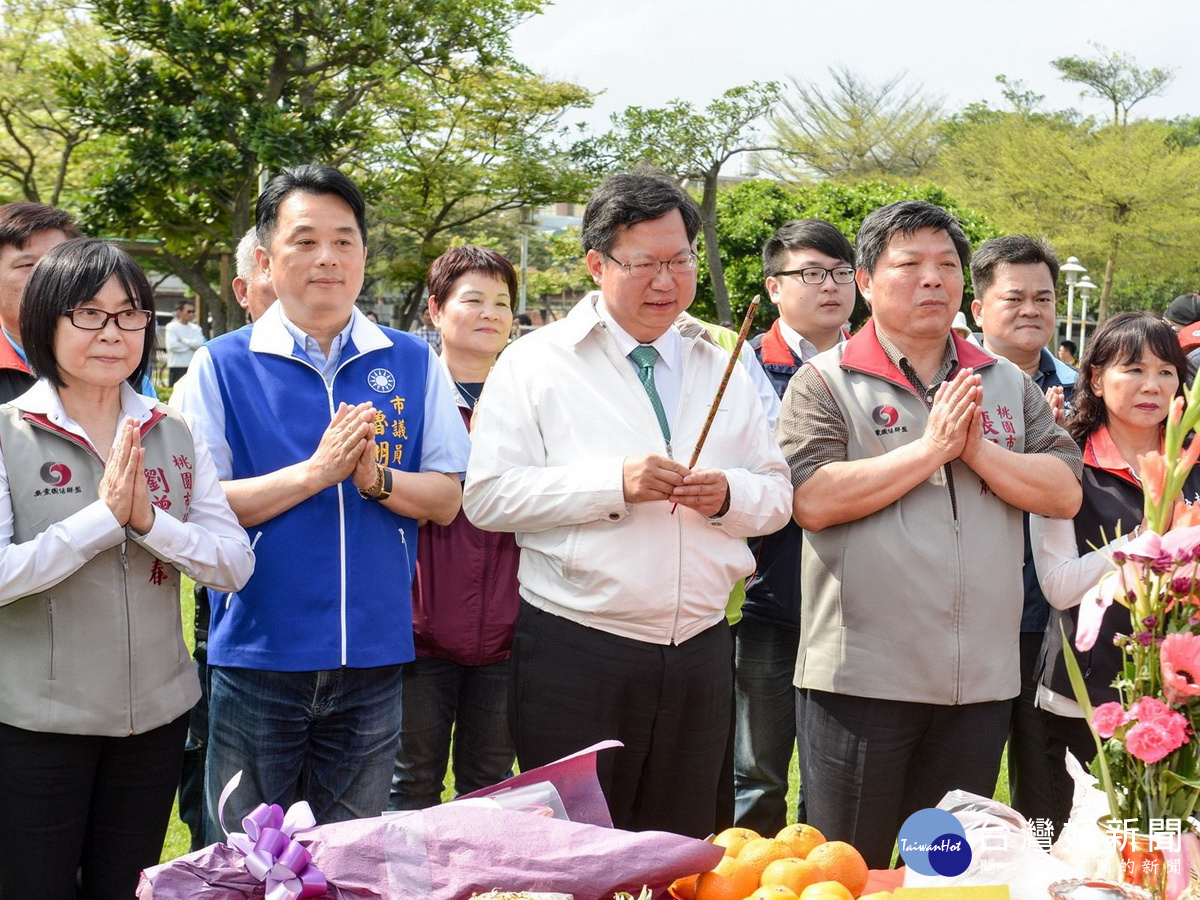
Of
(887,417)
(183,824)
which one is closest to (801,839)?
(887,417)

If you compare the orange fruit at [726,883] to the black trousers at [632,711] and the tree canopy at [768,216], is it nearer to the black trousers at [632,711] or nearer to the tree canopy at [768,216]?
the black trousers at [632,711]

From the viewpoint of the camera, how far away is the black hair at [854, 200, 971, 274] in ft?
9.17

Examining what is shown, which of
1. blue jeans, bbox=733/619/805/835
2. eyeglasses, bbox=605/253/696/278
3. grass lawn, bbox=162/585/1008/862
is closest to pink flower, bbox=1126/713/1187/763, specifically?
eyeglasses, bbox=605/253/696/278

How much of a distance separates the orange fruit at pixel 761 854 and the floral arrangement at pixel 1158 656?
1.79ft

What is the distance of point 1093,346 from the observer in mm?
3273

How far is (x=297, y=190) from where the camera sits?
2.75 m

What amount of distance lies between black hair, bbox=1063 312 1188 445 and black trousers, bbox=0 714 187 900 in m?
2.48

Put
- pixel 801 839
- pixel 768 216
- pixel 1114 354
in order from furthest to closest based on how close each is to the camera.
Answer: pixel 768 216 → pixel 1114 354 → pixel 801 839

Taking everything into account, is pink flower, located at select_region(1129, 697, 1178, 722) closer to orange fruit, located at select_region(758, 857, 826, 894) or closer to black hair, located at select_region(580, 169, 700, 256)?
orange fruit, located at select_region(758, 857, 826, 894)

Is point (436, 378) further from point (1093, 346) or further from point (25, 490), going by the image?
point (1093, 346)

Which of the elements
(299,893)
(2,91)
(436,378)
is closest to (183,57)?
(2,91)

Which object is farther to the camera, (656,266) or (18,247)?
(18,247)

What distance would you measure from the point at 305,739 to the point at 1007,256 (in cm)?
270

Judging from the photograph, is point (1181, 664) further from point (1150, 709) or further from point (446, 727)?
point (446, 727)
